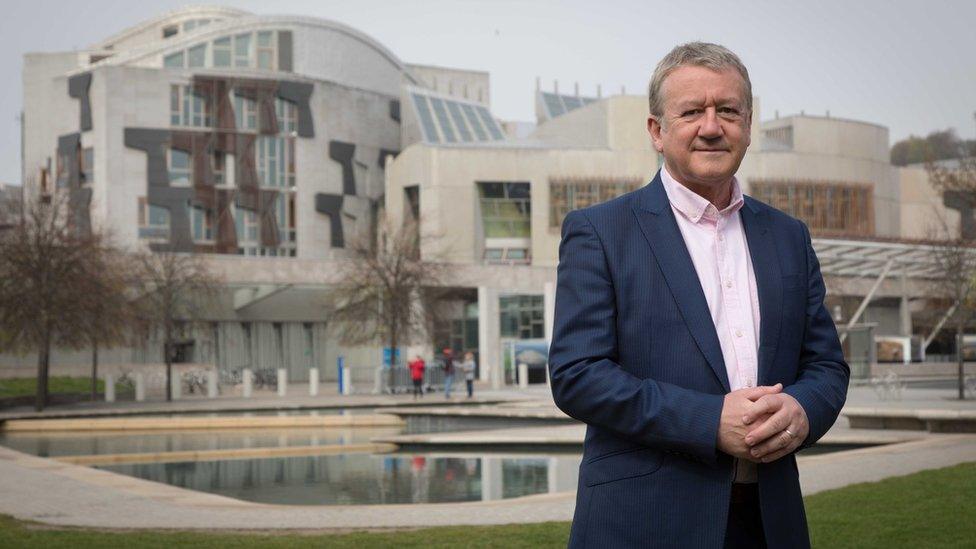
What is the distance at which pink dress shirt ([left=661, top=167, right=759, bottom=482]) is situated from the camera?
309 cm

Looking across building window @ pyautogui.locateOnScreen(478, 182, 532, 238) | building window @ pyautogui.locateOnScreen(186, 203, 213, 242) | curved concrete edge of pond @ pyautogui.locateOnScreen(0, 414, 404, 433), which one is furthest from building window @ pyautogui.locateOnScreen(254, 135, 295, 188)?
curved concrete edge of pond @ pyautogui.locateOnScreen(0, 414, 404, 433)

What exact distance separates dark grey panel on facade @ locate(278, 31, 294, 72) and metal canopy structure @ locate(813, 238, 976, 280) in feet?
119

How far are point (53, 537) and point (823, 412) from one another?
813cm

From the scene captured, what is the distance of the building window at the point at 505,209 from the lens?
2598 inches

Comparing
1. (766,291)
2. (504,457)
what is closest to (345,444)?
(504,457)

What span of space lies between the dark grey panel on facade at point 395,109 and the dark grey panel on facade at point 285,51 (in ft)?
22.3

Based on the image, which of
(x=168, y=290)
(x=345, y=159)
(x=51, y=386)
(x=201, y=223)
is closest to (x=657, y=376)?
(x=168, y=290)

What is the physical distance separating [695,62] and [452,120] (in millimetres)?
69483

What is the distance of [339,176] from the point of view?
74.8 m

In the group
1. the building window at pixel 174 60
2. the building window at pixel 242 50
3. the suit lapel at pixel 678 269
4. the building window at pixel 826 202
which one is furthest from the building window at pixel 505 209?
the suit lapel at pixel 678 269

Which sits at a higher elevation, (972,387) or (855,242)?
(855,242)

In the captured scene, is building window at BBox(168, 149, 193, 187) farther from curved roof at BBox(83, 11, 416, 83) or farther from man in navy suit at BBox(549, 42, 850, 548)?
man in navy suit at BBox(549, 42, 850, 548)

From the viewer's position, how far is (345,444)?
21.1m

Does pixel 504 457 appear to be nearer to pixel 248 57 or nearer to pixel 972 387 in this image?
pixel 972 387
